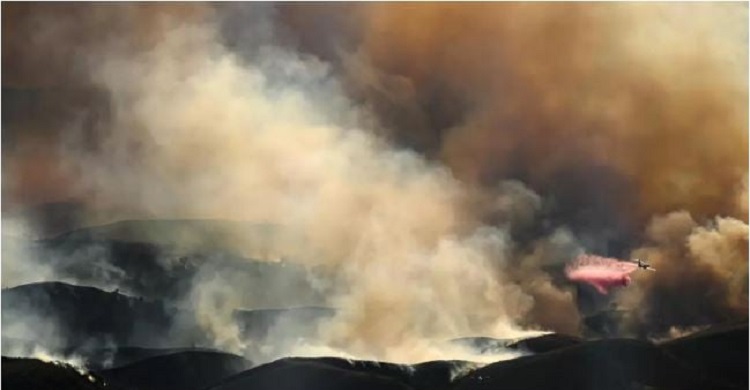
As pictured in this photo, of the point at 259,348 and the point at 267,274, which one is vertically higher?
the point at 267,274

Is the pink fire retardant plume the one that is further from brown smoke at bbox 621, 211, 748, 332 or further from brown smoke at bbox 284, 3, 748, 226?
brown smoke at bbox 284, 3, 748, 226

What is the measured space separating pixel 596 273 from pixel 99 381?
3.11 m

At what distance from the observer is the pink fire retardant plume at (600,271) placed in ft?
15.8

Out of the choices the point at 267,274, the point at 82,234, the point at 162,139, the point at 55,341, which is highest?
the point at 162,139

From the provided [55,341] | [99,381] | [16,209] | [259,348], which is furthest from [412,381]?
[16,209]

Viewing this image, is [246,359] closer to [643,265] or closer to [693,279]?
[643,265]

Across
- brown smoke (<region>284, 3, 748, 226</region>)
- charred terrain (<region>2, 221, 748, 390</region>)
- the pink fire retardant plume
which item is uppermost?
brown smoke (<region>284, 3, 748, 226</region>)

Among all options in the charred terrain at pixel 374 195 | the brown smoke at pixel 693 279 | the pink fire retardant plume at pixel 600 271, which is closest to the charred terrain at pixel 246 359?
the charred terrain at pixel 374 195

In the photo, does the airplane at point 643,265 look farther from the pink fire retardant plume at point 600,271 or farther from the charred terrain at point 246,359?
the charred terrain at point 246,359

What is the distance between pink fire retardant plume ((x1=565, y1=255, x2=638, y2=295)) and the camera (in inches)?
190

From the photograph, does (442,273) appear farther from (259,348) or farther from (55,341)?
(55,341)

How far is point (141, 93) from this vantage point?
496 cm

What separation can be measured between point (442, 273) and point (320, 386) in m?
1.02

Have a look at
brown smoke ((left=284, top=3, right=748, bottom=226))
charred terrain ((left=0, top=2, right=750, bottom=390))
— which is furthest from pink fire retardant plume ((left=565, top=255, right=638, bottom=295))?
brown smoke ((left=284, top=3, right=748, bottom=226))
